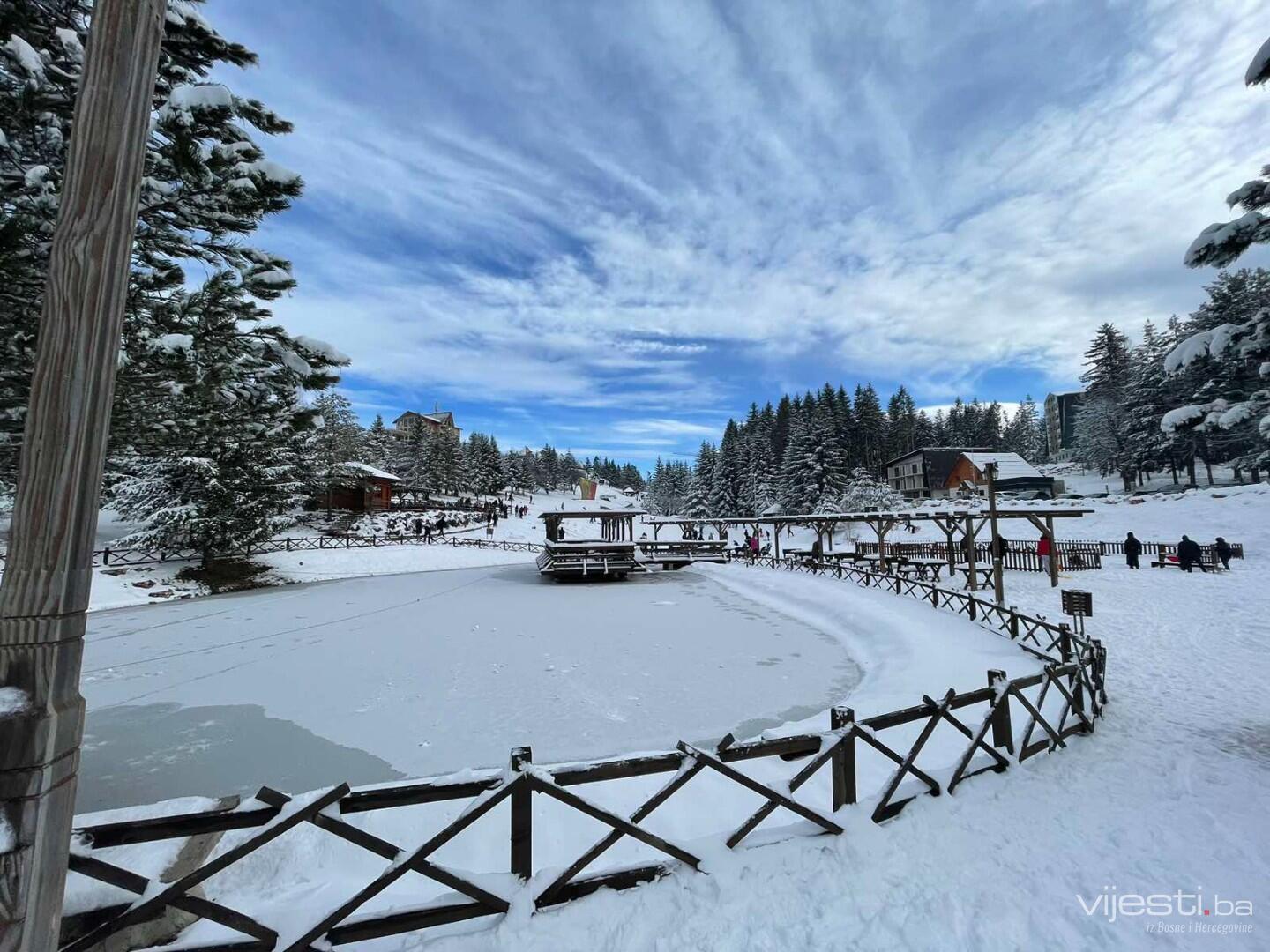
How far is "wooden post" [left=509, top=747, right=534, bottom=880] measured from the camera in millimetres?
3480

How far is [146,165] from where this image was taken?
5.03 metres

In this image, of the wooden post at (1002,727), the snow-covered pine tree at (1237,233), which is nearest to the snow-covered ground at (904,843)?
the wooden post at (1002,727)

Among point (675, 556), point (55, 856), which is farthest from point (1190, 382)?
point (55, 856)

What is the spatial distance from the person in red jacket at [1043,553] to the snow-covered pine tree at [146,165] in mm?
23693

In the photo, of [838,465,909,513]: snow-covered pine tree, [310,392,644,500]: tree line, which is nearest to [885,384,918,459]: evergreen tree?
[838,465,909,513]: snow-covered pine tree

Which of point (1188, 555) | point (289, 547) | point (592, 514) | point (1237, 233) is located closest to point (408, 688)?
point (1237, 233)

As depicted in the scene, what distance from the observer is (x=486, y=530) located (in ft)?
157

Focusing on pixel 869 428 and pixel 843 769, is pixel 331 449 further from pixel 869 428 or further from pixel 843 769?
pixel 869 428

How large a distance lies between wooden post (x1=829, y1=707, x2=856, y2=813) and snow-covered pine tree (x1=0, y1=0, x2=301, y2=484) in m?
7.09

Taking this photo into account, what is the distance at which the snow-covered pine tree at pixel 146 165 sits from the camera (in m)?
4.31

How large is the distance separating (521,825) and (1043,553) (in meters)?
23.0

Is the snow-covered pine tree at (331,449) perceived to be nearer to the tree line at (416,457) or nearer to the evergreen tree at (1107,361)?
the tree line at (416,457)

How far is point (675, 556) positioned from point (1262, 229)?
24.0 meters

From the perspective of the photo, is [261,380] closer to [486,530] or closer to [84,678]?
[84,678]
